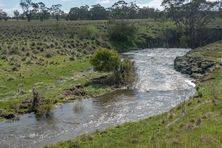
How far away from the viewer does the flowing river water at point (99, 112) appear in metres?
44.1

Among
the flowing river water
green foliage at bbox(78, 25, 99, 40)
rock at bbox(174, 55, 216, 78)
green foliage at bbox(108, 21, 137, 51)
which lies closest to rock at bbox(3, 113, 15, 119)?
the flowing river water

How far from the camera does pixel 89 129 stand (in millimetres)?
45719

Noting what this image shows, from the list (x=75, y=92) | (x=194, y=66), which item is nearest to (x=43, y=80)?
(x=75, y=92)

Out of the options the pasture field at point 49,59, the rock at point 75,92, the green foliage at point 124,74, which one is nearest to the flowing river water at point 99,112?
the green foliage at point 124,74

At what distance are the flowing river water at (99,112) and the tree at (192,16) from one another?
7332cm

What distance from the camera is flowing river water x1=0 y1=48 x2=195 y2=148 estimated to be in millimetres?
44094

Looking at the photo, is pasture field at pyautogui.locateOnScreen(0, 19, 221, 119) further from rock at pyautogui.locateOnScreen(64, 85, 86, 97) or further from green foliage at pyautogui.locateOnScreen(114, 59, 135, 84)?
green foliage at pyautogui.locateOnScreen(114, 59, 135, 84)

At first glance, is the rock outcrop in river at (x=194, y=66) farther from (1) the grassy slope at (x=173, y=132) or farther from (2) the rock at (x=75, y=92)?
(1) the grassy slope at (x=173, y=132)

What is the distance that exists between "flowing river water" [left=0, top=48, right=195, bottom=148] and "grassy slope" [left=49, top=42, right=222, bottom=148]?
16.6 feet

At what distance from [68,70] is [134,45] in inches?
2259

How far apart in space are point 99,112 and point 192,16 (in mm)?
105400

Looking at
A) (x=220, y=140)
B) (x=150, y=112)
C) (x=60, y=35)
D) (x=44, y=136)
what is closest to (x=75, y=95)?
(x=150, y=112)

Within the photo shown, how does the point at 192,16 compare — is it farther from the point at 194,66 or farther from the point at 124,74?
the point at 124,74

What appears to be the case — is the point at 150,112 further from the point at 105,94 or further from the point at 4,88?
the point at 4,88
